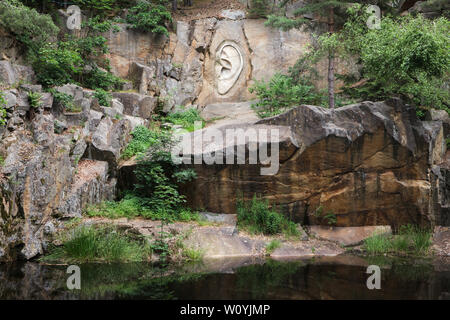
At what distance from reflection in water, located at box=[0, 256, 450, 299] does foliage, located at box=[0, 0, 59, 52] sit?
27.0 ft

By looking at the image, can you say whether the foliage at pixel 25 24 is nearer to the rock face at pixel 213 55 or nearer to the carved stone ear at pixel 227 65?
the rock face at pixel 213 55

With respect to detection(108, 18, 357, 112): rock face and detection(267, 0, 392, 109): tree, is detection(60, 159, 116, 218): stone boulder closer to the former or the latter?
detection(108, 18, 357, 112): rock face

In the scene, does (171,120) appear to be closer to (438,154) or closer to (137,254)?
(137,254)

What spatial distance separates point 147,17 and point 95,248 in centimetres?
1324

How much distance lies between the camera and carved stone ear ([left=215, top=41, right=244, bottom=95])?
1848 centimetres

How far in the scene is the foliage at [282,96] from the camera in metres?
14.6

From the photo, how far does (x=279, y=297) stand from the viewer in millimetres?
5352

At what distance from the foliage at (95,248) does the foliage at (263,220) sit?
3.20m
